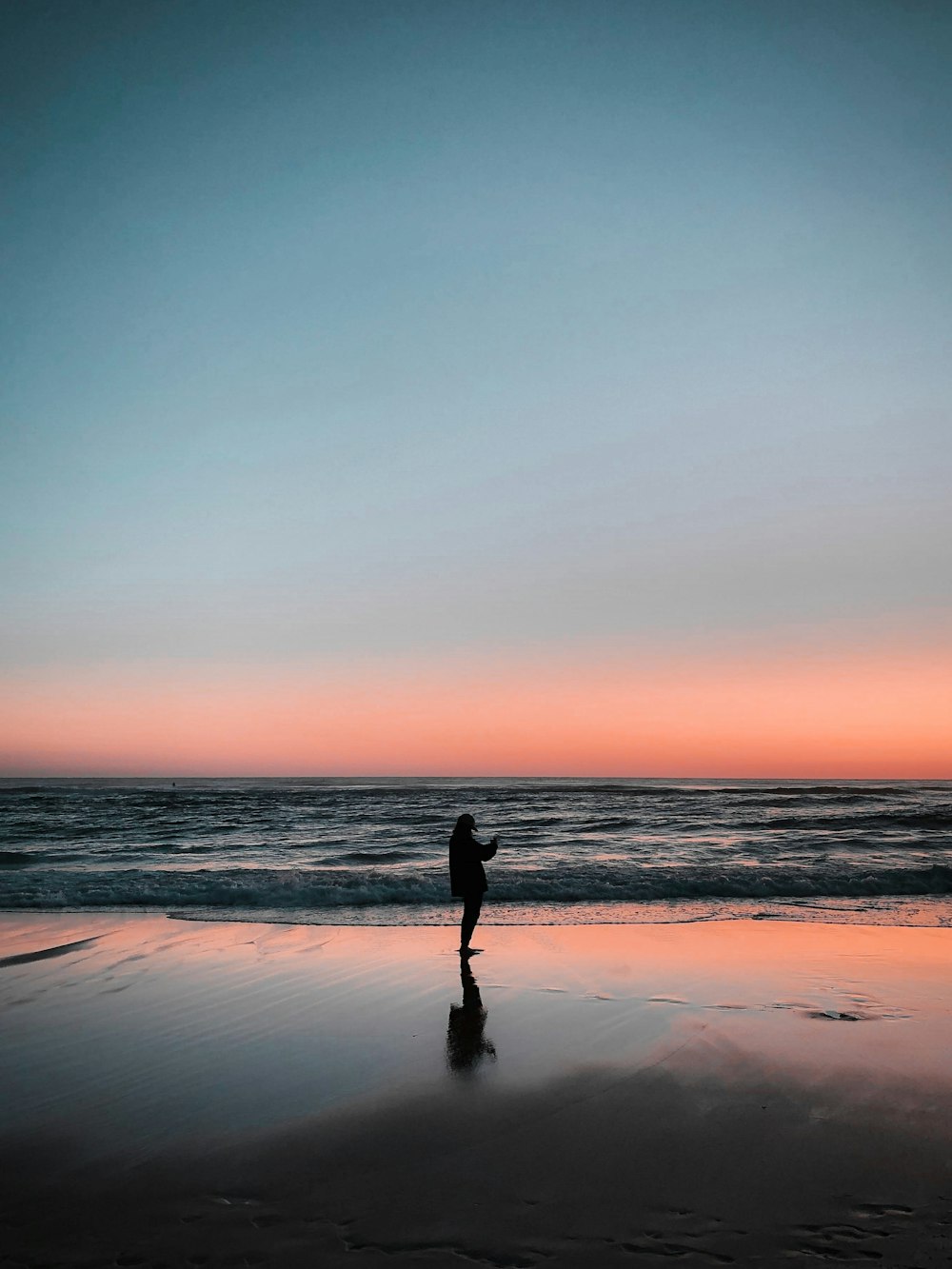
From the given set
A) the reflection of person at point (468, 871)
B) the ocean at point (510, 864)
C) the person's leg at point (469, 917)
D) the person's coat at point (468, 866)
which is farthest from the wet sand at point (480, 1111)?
the ocean at point (510, 864)

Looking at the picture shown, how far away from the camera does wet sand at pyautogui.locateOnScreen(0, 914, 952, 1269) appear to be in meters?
3.81

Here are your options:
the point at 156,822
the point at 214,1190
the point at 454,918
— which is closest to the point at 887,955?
the point at 454,918

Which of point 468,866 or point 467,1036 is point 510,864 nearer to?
point 468,866

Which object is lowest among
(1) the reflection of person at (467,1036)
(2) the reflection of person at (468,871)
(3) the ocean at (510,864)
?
(3) the ocean at (510,864)

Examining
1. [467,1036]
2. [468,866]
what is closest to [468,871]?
[468,866]

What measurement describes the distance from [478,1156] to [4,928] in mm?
11253

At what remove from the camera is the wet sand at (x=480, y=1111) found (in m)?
3.81

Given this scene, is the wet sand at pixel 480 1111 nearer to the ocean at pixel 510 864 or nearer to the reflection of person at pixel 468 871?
the reflection of person at pixel 468 871

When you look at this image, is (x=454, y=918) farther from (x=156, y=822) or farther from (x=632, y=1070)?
(x=156, y=822)

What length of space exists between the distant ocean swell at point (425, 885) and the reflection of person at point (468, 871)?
4862 mm

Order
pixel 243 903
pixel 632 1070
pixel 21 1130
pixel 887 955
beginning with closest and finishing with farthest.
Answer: pixel 21 1130 < pixel 632 1070 < pixel 887 955 < pixel 243 903

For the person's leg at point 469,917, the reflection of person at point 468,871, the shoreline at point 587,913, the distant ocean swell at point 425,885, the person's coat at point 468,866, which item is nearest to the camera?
the person's leg at point 469,917

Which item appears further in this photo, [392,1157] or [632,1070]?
[632,1070]

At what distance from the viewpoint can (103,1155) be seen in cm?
479
